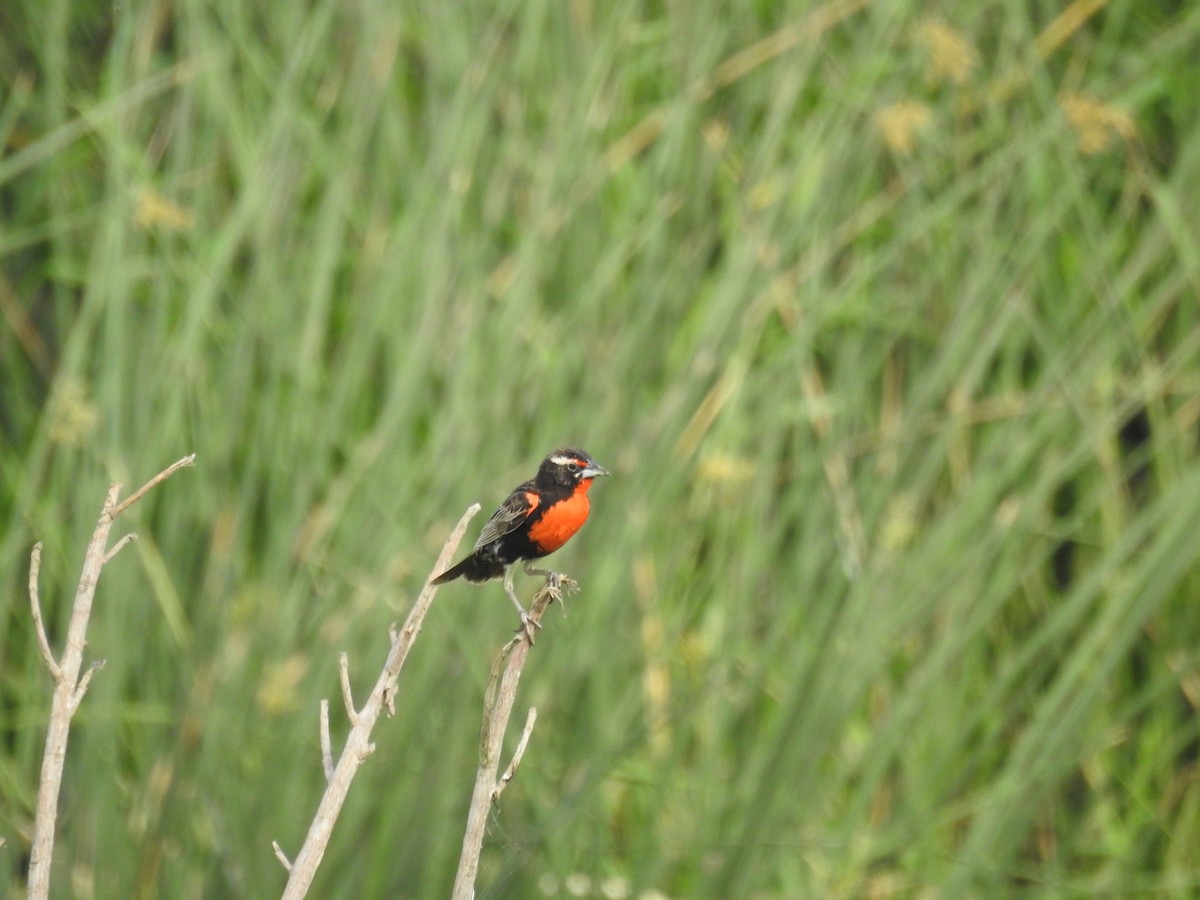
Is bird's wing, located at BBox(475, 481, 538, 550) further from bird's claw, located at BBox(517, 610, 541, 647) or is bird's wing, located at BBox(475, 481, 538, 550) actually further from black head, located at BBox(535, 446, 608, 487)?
bird's claw, located at BBox(517, 610, 541, 647)

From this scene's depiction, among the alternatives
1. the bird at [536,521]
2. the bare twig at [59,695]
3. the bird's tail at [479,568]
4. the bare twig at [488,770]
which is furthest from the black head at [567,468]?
the bare twig at [59,695]

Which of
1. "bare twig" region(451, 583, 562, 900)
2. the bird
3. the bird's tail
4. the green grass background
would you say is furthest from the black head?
the green grass background

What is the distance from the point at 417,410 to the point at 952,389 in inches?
53.9

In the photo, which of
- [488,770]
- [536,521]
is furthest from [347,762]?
[536,521]

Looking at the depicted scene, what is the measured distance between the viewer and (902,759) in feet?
12.0

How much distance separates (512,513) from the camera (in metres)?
2.58

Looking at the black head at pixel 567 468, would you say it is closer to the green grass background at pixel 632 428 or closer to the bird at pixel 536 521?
the bird at pixel 536 521

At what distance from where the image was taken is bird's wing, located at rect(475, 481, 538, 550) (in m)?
2.57

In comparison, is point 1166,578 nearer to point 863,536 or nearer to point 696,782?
point 863,536

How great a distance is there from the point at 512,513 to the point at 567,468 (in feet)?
0.51

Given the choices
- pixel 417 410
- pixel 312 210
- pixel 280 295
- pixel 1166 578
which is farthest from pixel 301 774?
pixel 1166 578

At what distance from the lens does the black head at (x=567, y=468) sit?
2.65 metres

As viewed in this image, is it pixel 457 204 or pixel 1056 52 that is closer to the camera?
pixel 457 204

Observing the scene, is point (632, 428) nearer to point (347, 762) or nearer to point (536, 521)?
point (536, 521)
